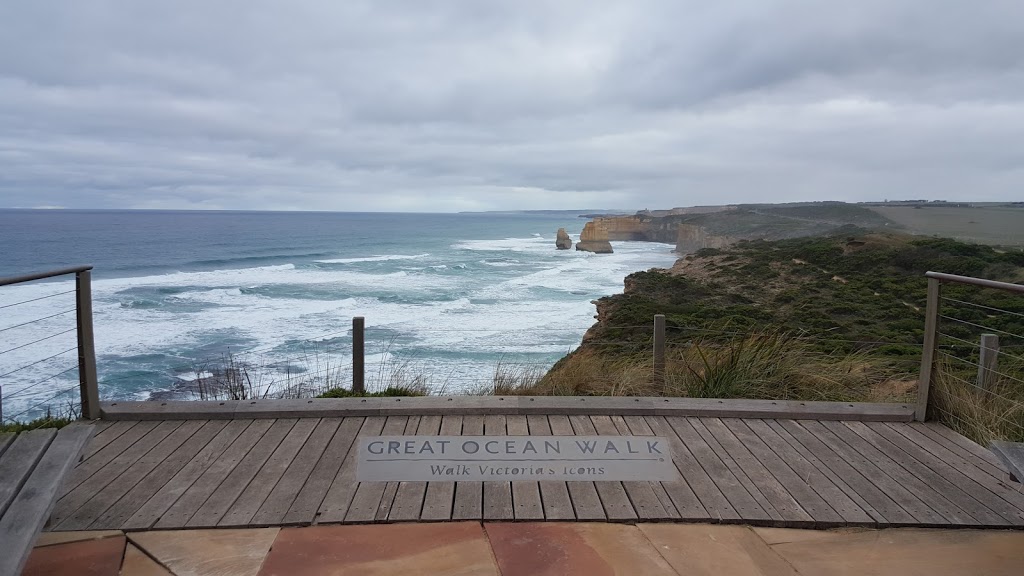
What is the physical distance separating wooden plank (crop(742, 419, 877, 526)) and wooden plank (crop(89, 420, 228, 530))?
8.66 feet

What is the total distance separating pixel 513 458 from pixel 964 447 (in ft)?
7.55

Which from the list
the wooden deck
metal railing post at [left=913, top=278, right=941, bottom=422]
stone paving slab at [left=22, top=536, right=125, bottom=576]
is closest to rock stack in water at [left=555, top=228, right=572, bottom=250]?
metal railing post at [left=913, top=278, right=941, bottom=422]

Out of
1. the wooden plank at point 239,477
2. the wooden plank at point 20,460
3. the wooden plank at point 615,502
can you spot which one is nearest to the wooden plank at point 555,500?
the wooden plank at point 615,502

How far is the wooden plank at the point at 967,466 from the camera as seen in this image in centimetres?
281

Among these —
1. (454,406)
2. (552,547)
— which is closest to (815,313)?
(454,406)

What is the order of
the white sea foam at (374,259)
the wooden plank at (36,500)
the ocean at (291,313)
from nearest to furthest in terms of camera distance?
→ the wooden plank at (36,500) < the ocean at (291,313) < the white sea foam at (374,259)

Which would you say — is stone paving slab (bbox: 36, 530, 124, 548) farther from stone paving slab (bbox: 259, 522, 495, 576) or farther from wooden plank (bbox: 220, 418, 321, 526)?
stone paving slab (bbox: 259, 522, 495, 576)

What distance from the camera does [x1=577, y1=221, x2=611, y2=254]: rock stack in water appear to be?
195 ft

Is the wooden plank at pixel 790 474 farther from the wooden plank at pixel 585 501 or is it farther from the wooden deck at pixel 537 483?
the wooden plank at pixel 585 501

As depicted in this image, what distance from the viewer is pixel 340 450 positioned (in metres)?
3.25

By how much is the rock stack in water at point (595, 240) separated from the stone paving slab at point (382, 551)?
56.5m

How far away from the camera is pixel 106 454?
317 centimetres

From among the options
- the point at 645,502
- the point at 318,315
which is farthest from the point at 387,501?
the point at 318,315

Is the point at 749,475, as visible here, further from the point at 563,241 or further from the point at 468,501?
the point at 563,241
